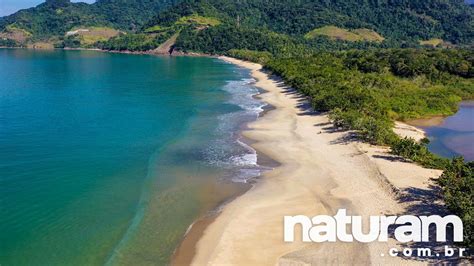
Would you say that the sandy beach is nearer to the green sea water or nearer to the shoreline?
the shoreline

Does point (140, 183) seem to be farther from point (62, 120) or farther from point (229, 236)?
point (62, 120)

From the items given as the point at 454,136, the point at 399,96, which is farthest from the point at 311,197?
the point at 399,96

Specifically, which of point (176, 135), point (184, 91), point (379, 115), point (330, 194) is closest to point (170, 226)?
point (330, 194)

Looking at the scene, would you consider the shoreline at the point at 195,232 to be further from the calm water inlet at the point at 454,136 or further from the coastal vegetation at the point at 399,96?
the calm water inlet at the point at 454,136

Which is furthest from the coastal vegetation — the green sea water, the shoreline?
the shoreline

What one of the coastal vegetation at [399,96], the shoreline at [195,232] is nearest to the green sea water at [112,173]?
the shoreline at [195,232]
